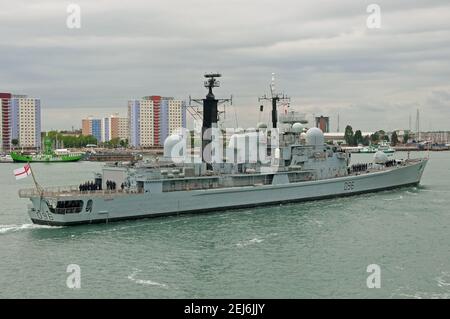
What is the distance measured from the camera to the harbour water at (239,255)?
21812 millimetres

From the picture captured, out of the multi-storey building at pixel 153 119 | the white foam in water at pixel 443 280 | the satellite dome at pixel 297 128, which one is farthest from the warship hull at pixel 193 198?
the multi-storey building at pixel 153 119

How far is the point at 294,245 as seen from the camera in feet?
95.5

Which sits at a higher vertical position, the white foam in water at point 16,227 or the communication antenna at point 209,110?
the communication antenna at point 209,110

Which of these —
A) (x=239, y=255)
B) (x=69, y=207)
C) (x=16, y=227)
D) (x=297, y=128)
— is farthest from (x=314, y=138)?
(x=16, y=227)

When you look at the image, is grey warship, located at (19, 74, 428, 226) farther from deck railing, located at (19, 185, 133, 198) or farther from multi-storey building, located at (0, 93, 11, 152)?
multi-storey building, located at (0, 93, 11, 152)

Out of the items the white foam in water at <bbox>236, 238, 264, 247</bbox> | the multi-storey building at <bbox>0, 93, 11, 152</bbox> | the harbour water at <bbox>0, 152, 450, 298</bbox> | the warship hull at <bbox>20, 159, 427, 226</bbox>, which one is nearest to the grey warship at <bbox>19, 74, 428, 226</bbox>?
the warship hull at <bbox>20, 159, 427, 226</bbox>

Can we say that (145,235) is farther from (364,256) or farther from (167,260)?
(364,256)

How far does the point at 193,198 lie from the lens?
38844 mm

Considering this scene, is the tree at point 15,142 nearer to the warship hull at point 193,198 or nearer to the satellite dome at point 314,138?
the satellite dome at point 314,138

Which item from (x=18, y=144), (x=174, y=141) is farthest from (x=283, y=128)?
(x=18, y=144)

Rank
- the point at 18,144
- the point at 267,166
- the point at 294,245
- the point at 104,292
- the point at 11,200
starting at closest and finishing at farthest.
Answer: the point at 104,292, the point at 294,245, the point at 267,166, the point at 11,200, the point at 18,144

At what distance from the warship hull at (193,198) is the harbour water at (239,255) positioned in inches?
30.0

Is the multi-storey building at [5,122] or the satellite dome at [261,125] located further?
the multi-storey building at [5,122]
